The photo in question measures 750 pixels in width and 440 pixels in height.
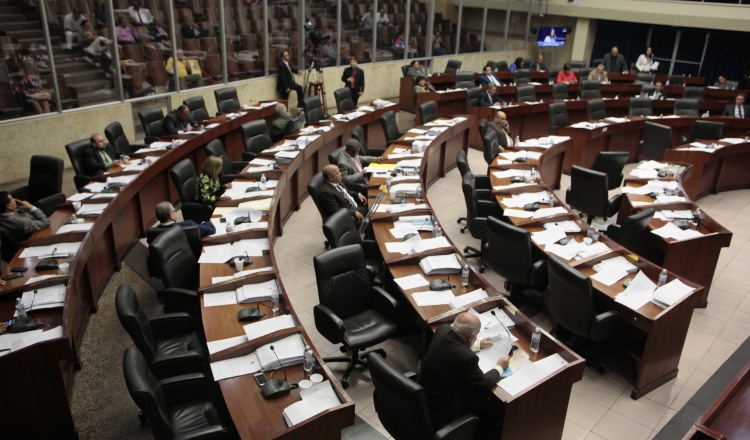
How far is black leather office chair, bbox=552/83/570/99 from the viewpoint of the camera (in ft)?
42.7

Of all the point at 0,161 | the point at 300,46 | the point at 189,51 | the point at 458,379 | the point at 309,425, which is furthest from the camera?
the point at 300,46

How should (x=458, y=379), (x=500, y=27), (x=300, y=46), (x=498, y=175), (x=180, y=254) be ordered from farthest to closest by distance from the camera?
1. (x=500, y=27)
2. (x=300, y=46)
3. (x=498, y=175)
4. (x=180, y=254)
5. (x=458, y=379)

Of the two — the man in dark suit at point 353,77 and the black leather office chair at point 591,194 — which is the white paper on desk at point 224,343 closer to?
the black leather office chair at point 591,194

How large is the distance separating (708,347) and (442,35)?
13.4m

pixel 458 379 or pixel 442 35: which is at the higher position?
pixel 442 35

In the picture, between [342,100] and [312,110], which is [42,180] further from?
[342,100]

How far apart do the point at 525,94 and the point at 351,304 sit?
8.67 metres

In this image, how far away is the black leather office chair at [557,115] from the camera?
10676 millimetres

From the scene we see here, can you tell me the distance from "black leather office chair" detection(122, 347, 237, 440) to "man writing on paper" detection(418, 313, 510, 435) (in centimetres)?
127

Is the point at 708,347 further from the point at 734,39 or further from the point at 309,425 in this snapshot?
the point at 734,39

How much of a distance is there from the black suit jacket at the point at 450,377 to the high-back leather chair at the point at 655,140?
796 cm

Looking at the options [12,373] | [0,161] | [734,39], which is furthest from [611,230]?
[734,39]

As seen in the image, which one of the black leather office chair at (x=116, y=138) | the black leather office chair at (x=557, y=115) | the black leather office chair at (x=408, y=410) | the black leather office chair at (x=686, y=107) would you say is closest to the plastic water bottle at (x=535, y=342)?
the black leather office chair at (x=408, y=410)

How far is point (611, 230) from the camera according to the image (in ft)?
21.8
